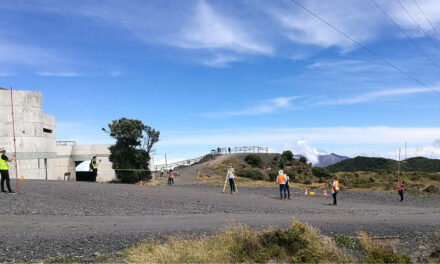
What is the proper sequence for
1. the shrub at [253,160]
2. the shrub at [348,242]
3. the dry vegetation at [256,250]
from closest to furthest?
the dry vegetation at [256,250] → the shrub at [348,242] → the shrub at [253,160]

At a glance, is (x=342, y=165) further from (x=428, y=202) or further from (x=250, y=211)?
(x=250, y=211)

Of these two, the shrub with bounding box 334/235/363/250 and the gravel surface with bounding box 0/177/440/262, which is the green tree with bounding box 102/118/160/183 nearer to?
the gravel surface with bounding box 0/177/440/262

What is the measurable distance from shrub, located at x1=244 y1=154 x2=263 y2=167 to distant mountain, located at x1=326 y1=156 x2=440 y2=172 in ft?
152

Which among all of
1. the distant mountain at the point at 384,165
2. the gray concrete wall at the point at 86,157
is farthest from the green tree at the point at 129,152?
the distant mountain at the point at 384,165

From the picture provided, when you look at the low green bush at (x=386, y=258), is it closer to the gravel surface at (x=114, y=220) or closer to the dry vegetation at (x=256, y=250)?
the dry vegetation at (x=256, y=250)

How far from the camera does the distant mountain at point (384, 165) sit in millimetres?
99938

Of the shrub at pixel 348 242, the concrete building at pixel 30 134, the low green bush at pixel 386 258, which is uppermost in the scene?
the concrete building at pixel 30 134

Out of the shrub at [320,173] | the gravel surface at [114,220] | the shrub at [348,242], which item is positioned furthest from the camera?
the shrub at [320,173]

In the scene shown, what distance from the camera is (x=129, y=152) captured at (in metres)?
50.2

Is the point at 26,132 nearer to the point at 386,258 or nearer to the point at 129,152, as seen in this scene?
the point at 129,152

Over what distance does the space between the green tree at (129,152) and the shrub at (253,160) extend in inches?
836

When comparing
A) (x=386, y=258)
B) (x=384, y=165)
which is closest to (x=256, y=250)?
(x=386, y=258)

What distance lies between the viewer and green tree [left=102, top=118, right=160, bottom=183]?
160ft

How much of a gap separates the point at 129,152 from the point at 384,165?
9184 centimetres
